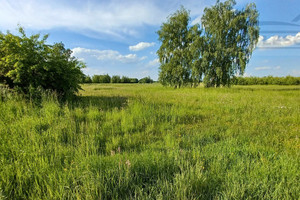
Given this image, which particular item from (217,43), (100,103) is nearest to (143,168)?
(100,103)

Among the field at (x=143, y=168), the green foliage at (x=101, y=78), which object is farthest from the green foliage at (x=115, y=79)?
the field at (x=143, y=168)

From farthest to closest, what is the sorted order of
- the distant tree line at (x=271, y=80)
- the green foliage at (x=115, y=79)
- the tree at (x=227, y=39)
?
the green foliage at (x=115, y=79)
the distant tree line at (x=271, y=80)
the tree at (x=227, y=39)

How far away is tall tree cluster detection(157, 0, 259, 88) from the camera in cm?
2098

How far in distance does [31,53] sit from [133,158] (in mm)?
7160

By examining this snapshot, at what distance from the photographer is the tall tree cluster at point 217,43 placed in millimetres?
20984

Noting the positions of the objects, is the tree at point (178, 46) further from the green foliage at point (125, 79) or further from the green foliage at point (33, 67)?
the green foliage at point (125, 79)

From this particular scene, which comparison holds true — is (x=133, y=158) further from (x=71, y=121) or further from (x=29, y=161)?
(x=71, y=121)

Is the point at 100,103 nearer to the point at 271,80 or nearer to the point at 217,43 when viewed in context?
the point at 217,43

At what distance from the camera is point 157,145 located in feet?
10.0

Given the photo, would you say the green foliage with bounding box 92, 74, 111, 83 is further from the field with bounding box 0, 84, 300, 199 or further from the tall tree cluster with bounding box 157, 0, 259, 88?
the field with bounding box 0, 84, 300, 199

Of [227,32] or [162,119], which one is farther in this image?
[227,32]

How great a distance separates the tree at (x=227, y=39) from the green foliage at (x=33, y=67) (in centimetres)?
2110

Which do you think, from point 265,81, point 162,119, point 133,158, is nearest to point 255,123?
point 162,119

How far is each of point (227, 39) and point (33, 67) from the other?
1015 inches
